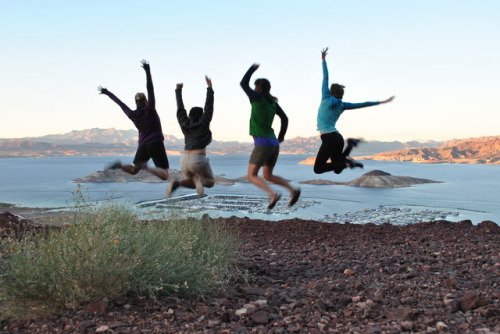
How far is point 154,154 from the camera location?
9117 millimetres

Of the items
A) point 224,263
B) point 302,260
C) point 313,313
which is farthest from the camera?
point 302,260

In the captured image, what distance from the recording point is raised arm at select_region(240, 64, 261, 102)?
7.67 meters

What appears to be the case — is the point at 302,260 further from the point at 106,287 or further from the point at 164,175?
the point at 106,287

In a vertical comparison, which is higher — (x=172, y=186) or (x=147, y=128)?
(x=147, y=128)

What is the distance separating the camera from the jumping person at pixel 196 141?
8781 millimetres

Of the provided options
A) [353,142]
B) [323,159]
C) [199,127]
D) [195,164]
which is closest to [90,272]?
[195,164]

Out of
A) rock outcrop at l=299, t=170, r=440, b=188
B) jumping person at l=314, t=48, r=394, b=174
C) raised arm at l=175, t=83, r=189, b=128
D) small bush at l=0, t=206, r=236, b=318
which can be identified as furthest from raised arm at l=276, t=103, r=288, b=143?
rock outcrop at l=299, t=170, r=440, b=188

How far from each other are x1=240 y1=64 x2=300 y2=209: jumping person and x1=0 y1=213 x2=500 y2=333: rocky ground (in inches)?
73.7

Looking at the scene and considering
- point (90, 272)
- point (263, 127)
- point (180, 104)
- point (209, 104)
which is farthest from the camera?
point (180, 104)

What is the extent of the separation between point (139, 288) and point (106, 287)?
1.70 feet

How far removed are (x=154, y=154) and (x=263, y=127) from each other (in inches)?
89.8

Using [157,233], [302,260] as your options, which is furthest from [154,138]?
[302,260]

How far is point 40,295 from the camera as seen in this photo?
7.86 m

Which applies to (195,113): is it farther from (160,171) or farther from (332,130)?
(332,130)
